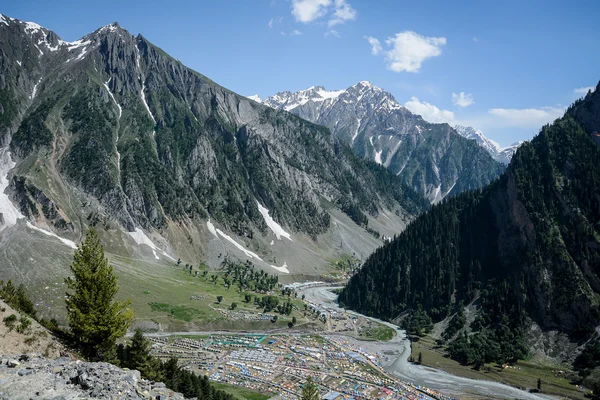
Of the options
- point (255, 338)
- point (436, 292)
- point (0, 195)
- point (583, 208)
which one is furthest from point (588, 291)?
point (0, 195)

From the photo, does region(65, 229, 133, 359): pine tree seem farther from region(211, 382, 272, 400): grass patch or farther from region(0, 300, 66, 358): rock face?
region(211, 382, 272, 400): grass patch

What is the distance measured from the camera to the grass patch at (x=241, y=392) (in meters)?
91.9

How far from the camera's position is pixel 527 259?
155 meters

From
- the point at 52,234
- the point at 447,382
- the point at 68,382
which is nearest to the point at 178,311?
the point at 52,234

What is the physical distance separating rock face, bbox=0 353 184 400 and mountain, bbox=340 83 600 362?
124 meters

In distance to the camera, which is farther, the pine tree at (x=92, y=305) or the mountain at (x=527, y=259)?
the mountain at (x=527, y=259)

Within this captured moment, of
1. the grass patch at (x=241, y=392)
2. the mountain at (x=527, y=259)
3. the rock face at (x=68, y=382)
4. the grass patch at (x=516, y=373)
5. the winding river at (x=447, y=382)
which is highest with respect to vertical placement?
the mountain at (x=527, y=259)

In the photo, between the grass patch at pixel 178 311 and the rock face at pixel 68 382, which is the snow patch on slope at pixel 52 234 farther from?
the rock face at pixel 68 382

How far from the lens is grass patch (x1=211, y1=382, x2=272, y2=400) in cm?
9194

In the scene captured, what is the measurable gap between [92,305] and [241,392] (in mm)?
65870

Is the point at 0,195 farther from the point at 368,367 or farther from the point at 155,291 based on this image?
the point at 368,367

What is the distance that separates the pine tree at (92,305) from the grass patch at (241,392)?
191ft

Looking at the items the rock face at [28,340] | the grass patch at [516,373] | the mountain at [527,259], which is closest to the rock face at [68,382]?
the rock face at [28,340]

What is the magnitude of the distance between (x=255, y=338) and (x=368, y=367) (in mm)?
40487
